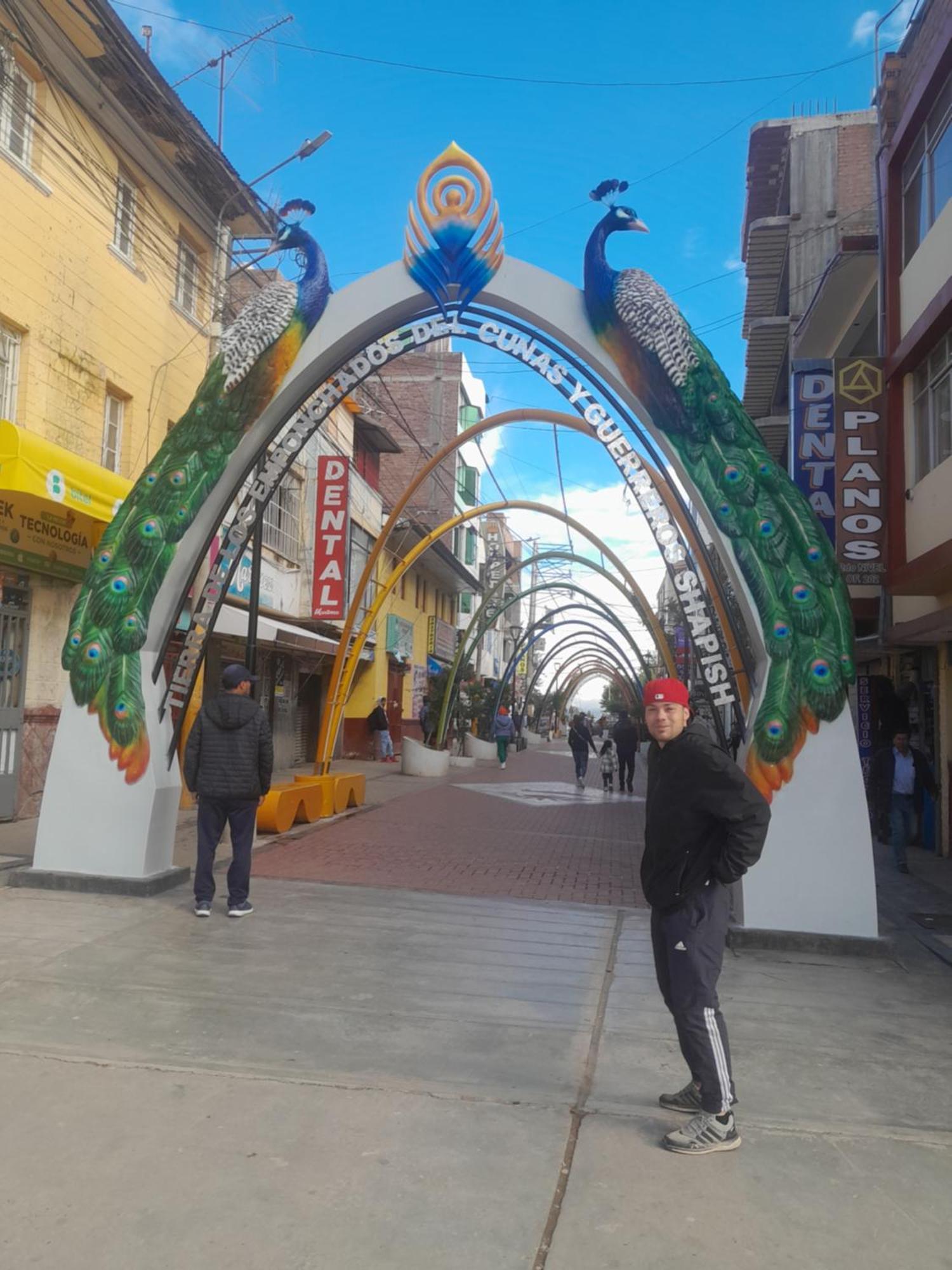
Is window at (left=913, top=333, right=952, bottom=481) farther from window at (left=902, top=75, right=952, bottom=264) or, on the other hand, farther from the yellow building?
the yellow building

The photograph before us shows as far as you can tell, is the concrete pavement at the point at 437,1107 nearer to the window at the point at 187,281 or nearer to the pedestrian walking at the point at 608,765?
the window at the point at 187,281

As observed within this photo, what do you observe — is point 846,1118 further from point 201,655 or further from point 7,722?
point 7,722

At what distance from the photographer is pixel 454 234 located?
26.8 ft

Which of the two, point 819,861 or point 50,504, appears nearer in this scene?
point 819,861

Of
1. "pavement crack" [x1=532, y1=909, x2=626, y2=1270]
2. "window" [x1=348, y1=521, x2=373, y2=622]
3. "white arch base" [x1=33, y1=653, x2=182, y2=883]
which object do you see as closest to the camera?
"pavement crack" [x1=532, y1=909, x2=626, y2=1270]

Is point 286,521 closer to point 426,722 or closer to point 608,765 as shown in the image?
point 608,765

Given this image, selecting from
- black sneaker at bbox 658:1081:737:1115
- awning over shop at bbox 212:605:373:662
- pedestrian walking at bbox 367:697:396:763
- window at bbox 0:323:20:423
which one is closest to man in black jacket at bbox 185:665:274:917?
black sneaker at bbox 658:1081:737:1115

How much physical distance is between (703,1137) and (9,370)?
10936 millimetres

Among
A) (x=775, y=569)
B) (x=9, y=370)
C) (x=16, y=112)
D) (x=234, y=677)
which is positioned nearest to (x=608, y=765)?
(x=9, y=370)

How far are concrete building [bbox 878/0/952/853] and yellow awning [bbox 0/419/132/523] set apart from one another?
822 centimetres

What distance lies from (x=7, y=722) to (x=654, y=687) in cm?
935

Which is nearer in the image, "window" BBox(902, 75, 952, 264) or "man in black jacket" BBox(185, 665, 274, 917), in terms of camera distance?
"man in black jacket" BBox(185, 665, 274, 917)

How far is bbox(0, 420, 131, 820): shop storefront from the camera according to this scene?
34.9 feet

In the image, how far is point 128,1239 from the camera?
119 inches
